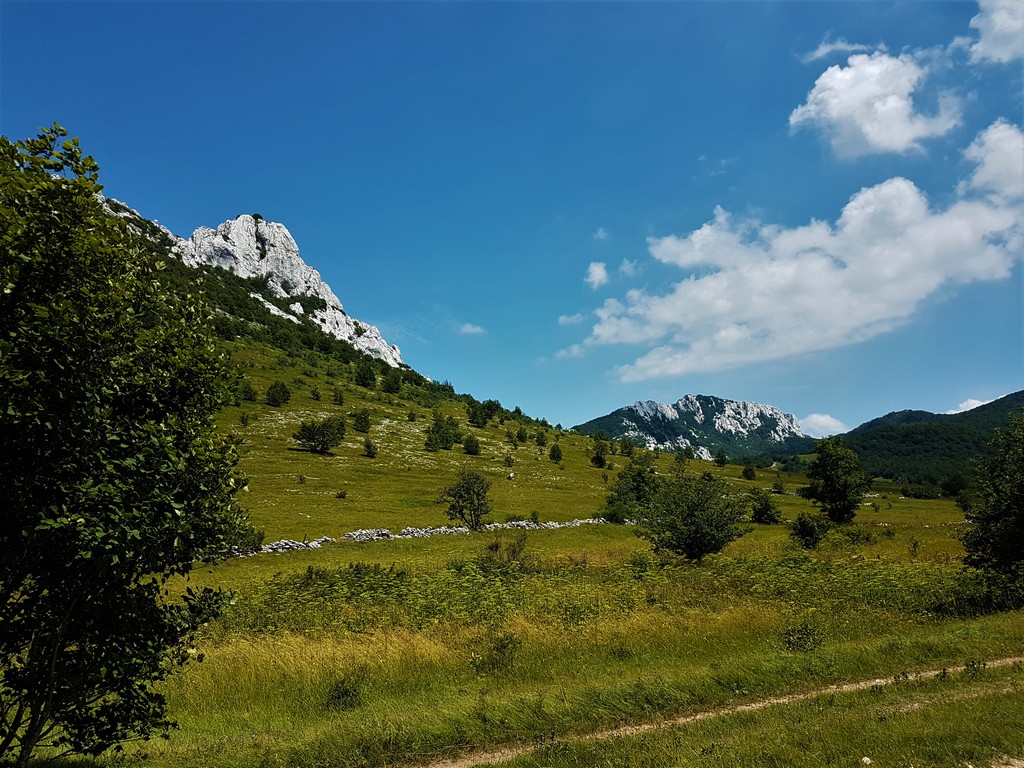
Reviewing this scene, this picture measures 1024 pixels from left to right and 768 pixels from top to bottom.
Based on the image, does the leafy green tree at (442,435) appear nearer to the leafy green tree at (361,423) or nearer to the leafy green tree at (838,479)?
the leafy green tree at (361,423)

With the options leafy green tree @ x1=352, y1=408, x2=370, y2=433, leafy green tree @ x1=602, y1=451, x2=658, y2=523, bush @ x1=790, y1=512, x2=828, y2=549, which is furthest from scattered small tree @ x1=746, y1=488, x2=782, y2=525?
leafy green tree @ x1=352, y1=408, x2=370, y2=433

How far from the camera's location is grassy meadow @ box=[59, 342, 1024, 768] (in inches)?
390

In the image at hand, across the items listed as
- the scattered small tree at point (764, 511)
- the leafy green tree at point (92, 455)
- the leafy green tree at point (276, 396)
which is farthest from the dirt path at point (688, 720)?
the leafy green tree at point (276, 396)

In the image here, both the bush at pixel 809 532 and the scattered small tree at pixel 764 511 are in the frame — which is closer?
the bush at pixel 809 532

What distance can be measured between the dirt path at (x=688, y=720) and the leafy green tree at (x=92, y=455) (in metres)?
6.03

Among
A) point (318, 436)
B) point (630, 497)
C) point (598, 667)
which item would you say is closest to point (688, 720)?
point (598, 667)

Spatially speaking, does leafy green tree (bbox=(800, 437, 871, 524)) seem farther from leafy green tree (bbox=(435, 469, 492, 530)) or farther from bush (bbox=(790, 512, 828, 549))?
leafy green tree (bbox=(435, 469, 492, 530))

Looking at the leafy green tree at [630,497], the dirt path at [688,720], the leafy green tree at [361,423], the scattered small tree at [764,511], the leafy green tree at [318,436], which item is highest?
the leafy green tree at [361,423]

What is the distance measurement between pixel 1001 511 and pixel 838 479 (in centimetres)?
4931

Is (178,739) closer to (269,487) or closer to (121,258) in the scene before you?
(121,258)

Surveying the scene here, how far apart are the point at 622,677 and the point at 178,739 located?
11064 millimetres

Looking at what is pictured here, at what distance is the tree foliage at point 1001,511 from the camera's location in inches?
838

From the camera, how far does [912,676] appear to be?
13250 mm

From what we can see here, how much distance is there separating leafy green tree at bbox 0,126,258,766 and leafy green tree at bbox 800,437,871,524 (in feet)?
245
